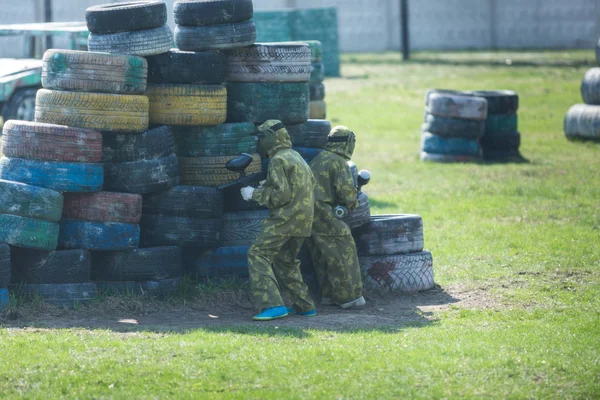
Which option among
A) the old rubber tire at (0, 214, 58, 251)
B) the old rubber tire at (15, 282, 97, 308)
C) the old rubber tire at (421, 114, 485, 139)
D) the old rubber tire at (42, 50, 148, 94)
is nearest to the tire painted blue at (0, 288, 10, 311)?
the old rubber tire at (15, 282, 97, 308)

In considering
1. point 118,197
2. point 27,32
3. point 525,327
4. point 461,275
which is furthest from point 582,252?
point 27,32

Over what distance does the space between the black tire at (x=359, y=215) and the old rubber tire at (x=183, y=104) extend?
5.55 ft

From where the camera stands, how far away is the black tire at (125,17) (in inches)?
382

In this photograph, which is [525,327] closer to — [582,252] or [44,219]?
[582,252]

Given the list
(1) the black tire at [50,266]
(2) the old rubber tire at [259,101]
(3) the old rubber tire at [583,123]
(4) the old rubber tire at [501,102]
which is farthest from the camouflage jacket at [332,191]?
(3) the old rubber tire at [583,123]

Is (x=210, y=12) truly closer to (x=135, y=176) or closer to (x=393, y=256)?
(x=135, y=176)

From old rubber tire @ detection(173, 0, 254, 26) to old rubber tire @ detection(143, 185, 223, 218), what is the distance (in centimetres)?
176

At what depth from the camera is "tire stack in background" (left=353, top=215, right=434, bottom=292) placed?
1035 centimetres

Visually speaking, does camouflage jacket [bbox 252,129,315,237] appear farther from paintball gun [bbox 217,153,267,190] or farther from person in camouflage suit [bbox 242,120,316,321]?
paintball gun [bbox 217,153,267,190]

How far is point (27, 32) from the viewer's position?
20.9m

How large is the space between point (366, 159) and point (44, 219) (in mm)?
11327

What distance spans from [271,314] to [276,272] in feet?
2.00

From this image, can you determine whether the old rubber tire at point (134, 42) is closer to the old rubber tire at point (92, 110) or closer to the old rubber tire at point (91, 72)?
the old rubber tire at point (91, 72)

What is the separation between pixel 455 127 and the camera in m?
18.8
